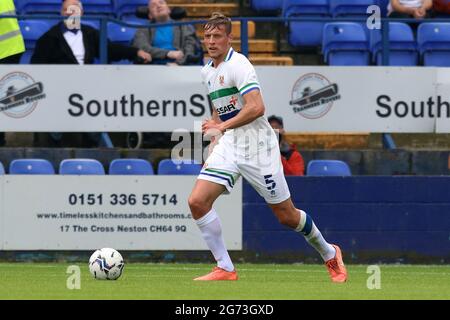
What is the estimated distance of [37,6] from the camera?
17.0 meters

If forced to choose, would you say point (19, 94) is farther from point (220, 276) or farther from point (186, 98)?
point (220, 276)

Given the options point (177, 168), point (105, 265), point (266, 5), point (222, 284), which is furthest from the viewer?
point (266, 5)

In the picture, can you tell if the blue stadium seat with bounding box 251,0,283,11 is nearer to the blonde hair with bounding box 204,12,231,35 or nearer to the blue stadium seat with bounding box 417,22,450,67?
the blue stadium seat with bounding box 417,22,450,67

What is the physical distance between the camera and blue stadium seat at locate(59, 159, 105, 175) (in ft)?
49.8

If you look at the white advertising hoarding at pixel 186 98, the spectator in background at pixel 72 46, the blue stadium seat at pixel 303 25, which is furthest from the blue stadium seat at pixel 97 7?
the blue stadium seat at pixel 303 25

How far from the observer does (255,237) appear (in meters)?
15.4

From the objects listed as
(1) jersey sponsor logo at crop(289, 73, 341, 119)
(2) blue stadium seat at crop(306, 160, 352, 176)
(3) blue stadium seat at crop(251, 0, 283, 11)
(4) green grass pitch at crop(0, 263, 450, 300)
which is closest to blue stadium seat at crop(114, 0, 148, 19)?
(3) blue stadium seat at crop(251, 0, 283, 11)

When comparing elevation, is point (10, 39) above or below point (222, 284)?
above

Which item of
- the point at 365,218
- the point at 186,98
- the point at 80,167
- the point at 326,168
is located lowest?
the point at 365,218

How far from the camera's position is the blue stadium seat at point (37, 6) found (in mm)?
16938

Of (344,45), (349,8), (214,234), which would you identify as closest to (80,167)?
(344,45)

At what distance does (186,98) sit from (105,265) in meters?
4.37

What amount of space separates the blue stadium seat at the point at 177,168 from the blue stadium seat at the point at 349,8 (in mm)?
3469

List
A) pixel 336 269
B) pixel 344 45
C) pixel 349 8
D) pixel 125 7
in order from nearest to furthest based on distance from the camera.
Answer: pixel 336 269 → pixel 344 45 → pixel 125 7 → pixel 349 8
